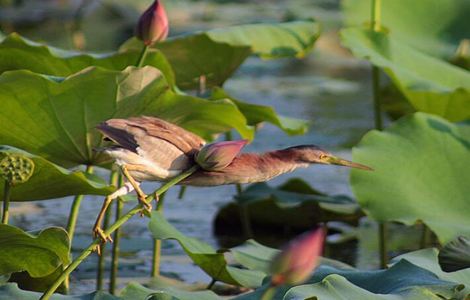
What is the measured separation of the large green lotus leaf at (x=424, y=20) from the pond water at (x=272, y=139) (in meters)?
0.58

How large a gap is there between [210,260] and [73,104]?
409 mm

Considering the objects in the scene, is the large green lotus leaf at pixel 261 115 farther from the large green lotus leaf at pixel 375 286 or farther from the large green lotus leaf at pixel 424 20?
the large green lotus leaf at pixel 424 20

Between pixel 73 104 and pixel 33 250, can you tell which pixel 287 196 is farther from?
pixel 33 250

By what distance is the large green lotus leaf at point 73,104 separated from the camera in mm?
2393

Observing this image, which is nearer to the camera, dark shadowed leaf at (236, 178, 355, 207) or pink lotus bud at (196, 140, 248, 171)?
pink lotus bud at (196, 140, 248, 171)

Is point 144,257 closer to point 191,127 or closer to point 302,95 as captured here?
point 191,127

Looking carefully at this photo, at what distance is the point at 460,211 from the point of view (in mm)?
2758

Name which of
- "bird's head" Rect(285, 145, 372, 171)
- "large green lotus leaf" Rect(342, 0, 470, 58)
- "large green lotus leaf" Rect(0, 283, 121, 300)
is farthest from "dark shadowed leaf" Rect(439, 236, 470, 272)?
"large green lotus leaf" Rect(342, 0, 470, 58)

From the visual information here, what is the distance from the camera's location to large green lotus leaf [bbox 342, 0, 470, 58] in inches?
157

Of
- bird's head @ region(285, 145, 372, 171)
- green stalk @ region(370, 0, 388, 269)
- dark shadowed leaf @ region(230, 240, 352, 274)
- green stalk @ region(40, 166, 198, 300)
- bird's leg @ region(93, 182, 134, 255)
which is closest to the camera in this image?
green stalk @ region(40, 166, 198, 300)

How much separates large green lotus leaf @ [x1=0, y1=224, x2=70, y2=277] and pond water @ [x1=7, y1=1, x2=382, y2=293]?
774 mm

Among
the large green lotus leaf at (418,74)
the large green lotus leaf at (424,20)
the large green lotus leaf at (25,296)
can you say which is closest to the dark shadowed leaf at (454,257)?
the large green lotus leaf at (25,296)

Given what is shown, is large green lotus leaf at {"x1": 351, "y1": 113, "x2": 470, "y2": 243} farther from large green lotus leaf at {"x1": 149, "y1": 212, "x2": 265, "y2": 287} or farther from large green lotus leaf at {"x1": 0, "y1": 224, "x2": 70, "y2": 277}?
large green lotus leaf at {"x1": 0, "y1": 224, "x2": 70, "y2": 277}

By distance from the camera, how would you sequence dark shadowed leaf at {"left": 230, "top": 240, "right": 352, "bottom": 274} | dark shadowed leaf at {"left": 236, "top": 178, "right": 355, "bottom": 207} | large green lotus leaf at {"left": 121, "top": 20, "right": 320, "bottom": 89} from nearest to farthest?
dark shadowed leaf at {"left": 230, "top": 240, "right": 352, "bottom": 274}
large green lotus leaf at {"left": 121, "top": 20, "right": 320, "bottom": 89}
dark shadowed leaf at {"left": 236, "top": 178, "right": 355, "bottom": 207}
